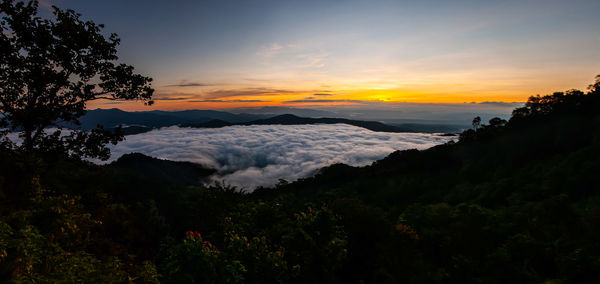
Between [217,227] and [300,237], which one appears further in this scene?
[217,227]

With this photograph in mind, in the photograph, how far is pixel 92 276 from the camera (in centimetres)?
573

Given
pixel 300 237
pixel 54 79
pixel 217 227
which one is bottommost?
pixel 217 227

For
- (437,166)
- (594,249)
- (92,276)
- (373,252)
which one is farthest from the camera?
(437,166)

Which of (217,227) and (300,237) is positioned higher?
(300,237)

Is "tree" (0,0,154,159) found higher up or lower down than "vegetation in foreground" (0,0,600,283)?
higher up

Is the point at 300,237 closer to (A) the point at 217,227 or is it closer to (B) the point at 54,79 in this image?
(A) the point at 217,227

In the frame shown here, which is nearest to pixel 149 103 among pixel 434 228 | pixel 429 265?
pixel 429 265

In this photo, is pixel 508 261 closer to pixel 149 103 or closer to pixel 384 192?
pixel 149 103

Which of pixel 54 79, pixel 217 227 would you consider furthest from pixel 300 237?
pixel 54 79

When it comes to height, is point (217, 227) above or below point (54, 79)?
below

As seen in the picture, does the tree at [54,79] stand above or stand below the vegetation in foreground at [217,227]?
above

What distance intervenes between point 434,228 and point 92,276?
15265 mm

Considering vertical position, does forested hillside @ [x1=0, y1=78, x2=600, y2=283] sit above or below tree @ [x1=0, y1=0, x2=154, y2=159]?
below

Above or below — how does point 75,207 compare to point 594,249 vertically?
above
